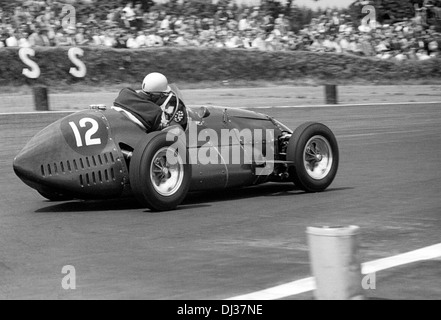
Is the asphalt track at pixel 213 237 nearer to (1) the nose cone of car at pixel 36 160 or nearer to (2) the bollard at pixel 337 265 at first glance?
(2) the bollard at pixel 337 265

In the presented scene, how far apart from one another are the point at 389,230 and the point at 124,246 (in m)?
2.20

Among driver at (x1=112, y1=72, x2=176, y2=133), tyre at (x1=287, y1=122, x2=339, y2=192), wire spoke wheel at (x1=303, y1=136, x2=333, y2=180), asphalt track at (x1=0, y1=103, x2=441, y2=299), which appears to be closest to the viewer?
asphalt track at (x1=0, y1=103, x2=441, y2=299)

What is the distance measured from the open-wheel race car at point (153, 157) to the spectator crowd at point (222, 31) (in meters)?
10.4

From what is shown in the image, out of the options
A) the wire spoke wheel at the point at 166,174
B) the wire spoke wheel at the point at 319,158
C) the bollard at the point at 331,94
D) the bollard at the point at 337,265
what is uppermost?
the bollard at the point at 337,265

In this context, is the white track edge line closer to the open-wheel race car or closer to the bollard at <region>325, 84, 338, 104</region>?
the open-wheel race car

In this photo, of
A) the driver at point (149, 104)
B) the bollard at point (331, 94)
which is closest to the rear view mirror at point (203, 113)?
the driver at point (149, 104)

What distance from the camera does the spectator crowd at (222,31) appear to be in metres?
19.1

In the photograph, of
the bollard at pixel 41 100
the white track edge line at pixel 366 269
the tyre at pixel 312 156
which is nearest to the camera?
the white track edge line at pixel 366 269

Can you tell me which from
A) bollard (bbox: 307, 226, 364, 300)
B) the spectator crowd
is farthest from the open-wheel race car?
the spectator crowd

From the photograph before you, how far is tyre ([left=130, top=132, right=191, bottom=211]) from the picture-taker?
8.19 meters

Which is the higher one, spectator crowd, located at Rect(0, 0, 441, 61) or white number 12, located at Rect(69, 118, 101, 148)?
white number 12, located at Rect(69, 118, 101, 148)

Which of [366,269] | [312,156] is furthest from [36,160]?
[366,269]

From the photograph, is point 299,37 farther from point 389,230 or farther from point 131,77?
point 389,230
